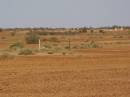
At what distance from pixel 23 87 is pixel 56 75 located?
16.2 feet

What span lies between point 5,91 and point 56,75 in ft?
20.7

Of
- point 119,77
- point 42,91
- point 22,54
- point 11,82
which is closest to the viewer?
point 42,91

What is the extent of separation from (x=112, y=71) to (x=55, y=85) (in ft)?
23.3

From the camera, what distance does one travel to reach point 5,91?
1894 cm

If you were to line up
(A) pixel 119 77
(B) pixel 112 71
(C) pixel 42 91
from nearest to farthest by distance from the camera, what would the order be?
(C) pixel 42 91
(A) pixel 119 77
(B) pixel 112 71

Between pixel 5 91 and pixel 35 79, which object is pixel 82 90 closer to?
pixel 5 91

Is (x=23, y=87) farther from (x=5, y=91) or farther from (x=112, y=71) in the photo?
(x=112, y=71)

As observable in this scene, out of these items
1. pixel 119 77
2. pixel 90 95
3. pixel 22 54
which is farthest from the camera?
pixel 22 54

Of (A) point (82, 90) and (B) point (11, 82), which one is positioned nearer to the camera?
(A) point (82, 90)

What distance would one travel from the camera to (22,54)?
1810 inches

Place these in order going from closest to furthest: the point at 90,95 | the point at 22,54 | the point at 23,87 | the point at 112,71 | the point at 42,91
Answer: the point at 90,95 < the point at 42,91 < the point at 23,87 < the point at 112,71 < the point at 22,54

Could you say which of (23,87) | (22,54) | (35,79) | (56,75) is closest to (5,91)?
(23,87)

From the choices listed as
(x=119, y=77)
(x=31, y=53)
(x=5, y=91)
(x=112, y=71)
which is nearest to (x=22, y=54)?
(x=31, y=53)

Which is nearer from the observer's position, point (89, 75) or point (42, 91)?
point (42, 91)
